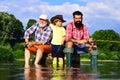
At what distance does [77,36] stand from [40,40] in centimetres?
116

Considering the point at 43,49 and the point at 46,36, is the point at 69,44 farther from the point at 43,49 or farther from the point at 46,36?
the point at 46,36

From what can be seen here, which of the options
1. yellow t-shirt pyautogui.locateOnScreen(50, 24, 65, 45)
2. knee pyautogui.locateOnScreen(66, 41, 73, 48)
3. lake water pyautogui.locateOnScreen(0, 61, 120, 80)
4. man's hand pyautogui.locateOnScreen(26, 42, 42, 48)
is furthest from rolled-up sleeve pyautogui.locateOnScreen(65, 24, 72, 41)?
lake water pyautogui.locateOnScreen(0, 61, 120, 80)

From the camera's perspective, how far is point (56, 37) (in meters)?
15.2

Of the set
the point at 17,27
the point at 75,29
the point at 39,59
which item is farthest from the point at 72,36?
the point at 17,27

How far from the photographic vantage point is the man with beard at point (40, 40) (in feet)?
48.1

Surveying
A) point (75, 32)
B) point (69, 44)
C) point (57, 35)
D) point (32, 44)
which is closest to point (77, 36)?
point (75, 32)

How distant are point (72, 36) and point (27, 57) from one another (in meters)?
1.44

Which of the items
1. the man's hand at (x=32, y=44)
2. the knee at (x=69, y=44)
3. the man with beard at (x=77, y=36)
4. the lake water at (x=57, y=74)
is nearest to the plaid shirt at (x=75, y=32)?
the man with beard at (x=77, y=36)

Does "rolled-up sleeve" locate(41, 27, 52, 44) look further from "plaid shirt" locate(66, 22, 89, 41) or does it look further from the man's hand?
"plaid shirt" locate(66, 22, 89, 41)

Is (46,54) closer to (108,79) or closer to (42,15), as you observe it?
(42,15)

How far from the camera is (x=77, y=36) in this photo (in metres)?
14.7

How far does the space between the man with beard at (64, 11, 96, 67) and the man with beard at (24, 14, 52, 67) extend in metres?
0.72

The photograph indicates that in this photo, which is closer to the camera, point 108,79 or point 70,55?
point 108,79

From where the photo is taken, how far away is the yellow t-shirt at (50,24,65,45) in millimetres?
15180
